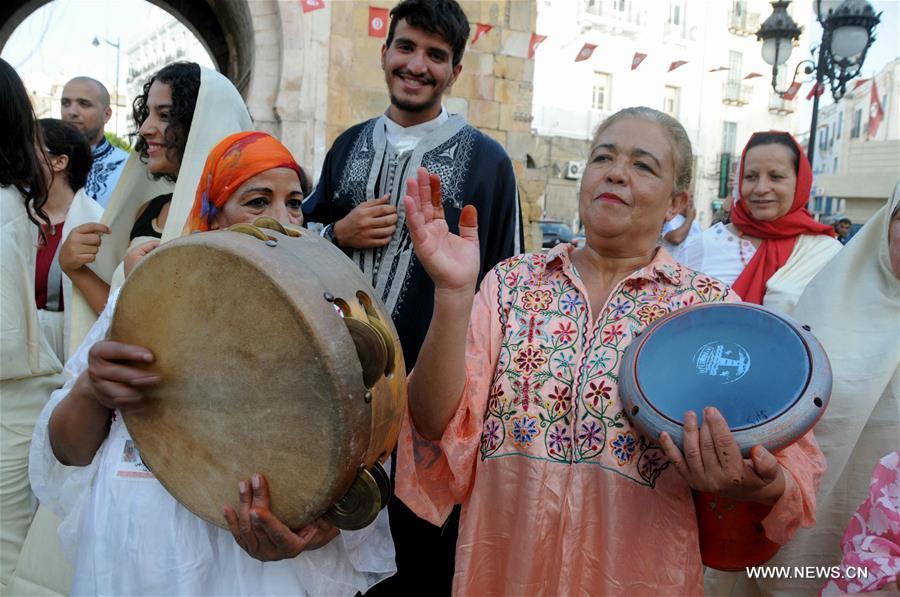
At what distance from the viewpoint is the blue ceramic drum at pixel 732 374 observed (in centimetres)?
143

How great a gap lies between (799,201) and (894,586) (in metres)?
2.06

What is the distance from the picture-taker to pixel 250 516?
1418mm

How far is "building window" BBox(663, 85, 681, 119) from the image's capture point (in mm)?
37219

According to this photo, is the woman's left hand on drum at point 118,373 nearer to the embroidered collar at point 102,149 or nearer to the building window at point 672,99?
the embroidered collar at point 102,149

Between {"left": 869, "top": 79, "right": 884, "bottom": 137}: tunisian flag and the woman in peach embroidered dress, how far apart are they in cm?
3489

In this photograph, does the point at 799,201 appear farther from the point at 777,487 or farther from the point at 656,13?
the point at 656,13

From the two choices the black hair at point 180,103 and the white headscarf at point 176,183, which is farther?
the black hair at point 180,103

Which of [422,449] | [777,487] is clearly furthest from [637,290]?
[422,449]

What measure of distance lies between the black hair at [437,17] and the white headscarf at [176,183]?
720mm

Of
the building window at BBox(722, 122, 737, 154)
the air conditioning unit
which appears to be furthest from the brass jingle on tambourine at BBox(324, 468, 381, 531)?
the building window at BBox(722, 122, 737, 154)

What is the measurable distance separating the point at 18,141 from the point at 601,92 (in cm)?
3670

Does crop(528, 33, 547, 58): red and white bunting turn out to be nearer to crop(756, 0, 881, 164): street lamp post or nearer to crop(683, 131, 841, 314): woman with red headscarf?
crop(756, 0, 881, 164): street lamp post

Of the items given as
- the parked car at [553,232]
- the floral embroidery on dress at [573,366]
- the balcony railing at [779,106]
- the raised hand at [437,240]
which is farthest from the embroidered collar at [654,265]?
the balcony railing at [779,106]

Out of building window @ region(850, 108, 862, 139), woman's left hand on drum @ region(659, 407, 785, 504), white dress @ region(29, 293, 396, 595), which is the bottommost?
white dress @ region(29, 293, 396, 595)
